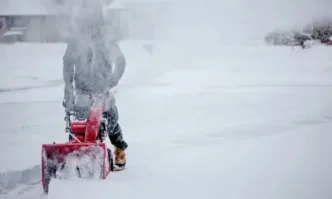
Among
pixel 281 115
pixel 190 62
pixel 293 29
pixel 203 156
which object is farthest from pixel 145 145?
pixel 293 29

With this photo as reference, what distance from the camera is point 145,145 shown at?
2029 millimetres

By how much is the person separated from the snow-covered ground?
83mm

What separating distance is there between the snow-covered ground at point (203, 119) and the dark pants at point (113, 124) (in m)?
0.05

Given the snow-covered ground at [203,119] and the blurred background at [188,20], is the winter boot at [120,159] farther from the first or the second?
the blurred background at [188,20]

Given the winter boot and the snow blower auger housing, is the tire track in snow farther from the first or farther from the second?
the winter boot

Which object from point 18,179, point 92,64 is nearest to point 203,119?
point 92,64

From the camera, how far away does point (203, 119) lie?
1.99 m

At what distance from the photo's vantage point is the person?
72.6 inches

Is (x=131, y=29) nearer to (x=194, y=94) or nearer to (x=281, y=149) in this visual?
(x=194, y=94)

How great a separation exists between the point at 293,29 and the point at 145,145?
1059 mm

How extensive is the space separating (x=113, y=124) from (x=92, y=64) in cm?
35

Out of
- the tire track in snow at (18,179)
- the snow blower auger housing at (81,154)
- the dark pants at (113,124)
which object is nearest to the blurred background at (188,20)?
the dark pants at (113,124)

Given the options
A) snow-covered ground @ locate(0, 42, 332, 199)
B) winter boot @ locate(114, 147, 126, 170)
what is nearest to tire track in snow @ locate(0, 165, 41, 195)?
snow-covered ground @ locate(0, 42, 332, 199)

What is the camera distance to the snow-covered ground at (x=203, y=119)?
6.06ft
